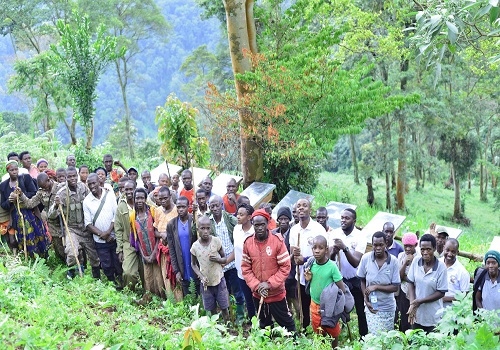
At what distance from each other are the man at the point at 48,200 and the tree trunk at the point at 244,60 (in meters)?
4.66

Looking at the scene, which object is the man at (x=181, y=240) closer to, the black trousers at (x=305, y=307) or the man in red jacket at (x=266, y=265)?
the man in red jacket at (x=266, y=265)

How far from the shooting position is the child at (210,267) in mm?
6434

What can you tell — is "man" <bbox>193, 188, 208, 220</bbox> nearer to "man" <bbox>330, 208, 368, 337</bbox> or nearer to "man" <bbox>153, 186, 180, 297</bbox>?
"man" <bbox>153, 186, 180, 297</bbox>

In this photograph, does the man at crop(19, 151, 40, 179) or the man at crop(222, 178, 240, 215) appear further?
the man at crop(19, 151, 40, 179)

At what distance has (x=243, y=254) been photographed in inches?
236

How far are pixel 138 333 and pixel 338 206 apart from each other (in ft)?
16.3

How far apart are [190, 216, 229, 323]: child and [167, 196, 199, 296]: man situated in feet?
0.89

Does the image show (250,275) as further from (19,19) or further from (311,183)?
(19,19)

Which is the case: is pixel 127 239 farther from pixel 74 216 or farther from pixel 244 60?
pixel 244 60

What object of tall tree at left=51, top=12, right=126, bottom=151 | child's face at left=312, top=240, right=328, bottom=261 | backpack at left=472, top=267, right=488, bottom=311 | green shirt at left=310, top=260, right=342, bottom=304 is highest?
tall tree at left=51, top=12, right=126, bottom=151

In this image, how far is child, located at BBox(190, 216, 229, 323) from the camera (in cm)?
643

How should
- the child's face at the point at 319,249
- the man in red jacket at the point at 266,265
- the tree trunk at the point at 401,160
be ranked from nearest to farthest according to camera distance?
1. the child's face at the point at 319,249
2. the man in red jacket at the point at 266,265
3. the tree trunk at the point at 401,160

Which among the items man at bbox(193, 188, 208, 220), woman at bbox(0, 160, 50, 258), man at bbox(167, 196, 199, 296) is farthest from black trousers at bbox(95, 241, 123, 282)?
man at bbox(193, 188, 208, 220)

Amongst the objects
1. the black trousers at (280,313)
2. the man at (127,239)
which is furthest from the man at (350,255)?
the man at (127,239)
